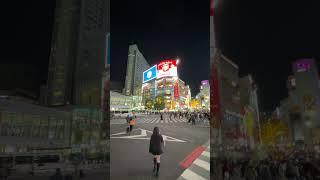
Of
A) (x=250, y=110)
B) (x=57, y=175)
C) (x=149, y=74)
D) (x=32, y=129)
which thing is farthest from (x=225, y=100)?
(x=149, y=74)

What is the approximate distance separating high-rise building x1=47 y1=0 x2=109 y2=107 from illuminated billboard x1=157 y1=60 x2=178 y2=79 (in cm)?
3454

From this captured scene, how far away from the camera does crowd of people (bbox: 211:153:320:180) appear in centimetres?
432

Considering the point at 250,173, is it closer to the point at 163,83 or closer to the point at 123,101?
the point at 163,83

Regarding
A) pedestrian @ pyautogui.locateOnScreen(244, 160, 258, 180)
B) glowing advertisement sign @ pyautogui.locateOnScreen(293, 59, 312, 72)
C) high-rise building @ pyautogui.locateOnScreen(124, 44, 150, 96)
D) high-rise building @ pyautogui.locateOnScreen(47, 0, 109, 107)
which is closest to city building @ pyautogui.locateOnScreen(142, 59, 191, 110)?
high-rise building @ pyautogui.locateOnScreen(124, 44, 150, 96)

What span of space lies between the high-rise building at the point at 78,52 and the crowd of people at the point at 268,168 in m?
2.31

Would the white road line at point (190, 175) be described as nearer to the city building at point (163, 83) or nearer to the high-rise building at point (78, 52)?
the high-rise building at point (78, 52)

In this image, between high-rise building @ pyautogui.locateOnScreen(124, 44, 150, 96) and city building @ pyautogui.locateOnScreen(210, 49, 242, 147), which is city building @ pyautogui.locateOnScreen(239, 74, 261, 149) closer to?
city building @ pyautogui.locateOnScreen(210, 49, 242, 147)

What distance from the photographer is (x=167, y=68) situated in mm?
40438

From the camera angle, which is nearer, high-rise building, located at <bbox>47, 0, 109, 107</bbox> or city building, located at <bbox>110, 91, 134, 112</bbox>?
high-rise building, located at <bbox>47, 0, 109, 107</bbox>

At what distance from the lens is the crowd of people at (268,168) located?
4324 millimetres

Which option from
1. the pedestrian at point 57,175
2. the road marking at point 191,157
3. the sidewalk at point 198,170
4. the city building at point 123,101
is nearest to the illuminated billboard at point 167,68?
the city building at point 123,101

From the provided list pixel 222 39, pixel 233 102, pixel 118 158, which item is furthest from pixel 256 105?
pixel 118 158

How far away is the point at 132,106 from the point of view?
1849 inches

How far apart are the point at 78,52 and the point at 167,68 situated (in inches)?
1404
